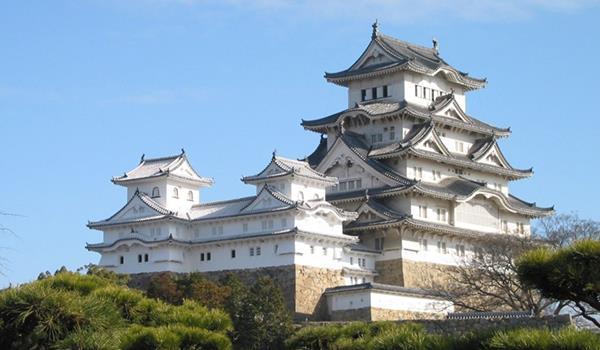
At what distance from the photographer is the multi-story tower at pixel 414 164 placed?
71000 mm

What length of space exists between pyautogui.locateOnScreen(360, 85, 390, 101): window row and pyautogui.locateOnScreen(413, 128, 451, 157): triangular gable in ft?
15.7

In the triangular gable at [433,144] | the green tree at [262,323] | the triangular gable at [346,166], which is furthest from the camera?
the triangular gable at [433,144]

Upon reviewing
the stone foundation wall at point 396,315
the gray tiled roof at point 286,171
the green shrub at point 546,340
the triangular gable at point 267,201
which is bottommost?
the green shrub at point 546,340

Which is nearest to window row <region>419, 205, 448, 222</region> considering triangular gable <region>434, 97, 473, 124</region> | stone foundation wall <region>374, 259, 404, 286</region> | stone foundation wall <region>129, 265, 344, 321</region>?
stone foundation wall <region>374, 259, 404, 286</region>

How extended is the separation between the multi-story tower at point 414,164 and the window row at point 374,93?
6 centimetres

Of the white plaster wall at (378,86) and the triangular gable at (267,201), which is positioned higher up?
the white plaster wall at (378,86)

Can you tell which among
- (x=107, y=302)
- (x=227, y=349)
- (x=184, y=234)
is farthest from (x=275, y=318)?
(x=107, y=302)

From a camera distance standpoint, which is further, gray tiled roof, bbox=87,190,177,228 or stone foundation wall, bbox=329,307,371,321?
gray tiled roof, bbox=87,190,177,228

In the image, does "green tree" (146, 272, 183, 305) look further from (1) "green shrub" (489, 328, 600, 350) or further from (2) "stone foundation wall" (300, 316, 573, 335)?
(1) "green shrub" (489, 328, 600, 350)

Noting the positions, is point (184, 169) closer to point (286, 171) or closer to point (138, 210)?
point (138, 210)

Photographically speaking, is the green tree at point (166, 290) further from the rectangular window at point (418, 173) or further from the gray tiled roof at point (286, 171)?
the rectangular window at point (418, 173)

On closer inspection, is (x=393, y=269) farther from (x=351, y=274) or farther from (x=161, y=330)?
(x=161, y=330)

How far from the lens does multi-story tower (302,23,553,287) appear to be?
2795 inches

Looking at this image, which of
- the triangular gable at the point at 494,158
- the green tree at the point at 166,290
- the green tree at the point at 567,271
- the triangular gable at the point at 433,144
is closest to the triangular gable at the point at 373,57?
the triangular gable at the point at 433,144
